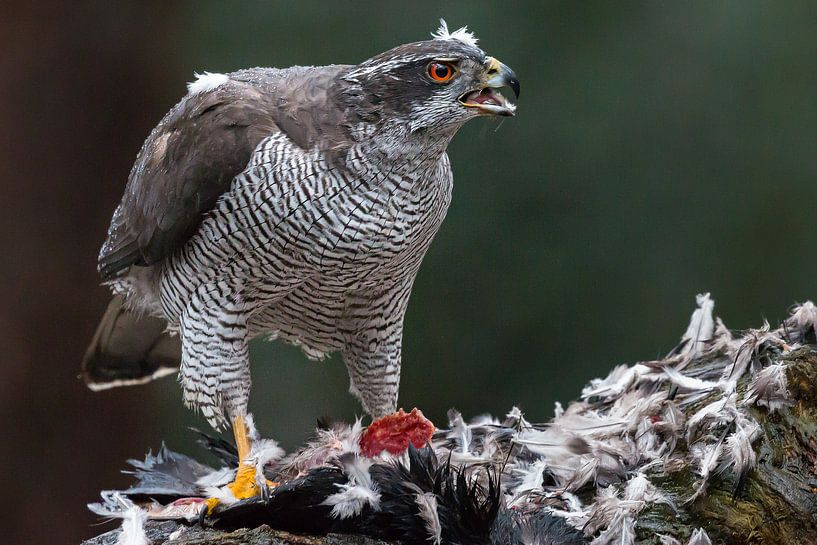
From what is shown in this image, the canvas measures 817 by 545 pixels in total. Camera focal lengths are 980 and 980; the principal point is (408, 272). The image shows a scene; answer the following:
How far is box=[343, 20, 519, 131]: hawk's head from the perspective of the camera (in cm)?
318

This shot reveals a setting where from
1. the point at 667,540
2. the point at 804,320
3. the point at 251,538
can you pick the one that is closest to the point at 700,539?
the point at 667,540

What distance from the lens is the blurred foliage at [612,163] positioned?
20.9ft

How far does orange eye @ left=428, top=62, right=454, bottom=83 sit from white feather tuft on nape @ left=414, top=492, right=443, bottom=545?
1.33 m

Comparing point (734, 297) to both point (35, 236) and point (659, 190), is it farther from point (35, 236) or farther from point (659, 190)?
point (35, 236)

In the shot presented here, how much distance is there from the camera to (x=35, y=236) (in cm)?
550

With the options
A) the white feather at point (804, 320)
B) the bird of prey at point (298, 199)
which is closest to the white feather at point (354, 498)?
the bird of prey at point (298, 199)

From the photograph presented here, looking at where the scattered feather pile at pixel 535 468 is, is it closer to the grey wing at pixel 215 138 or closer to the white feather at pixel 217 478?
the white feather at pixel 217 478

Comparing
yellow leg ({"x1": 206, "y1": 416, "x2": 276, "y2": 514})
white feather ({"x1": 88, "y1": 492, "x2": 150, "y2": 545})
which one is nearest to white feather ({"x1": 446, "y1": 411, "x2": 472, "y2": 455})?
yellow leg ({"x1": 206, "y1": 416, "x2": 276, "y2": 514})

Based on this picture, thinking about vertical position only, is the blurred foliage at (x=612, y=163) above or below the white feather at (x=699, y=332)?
above

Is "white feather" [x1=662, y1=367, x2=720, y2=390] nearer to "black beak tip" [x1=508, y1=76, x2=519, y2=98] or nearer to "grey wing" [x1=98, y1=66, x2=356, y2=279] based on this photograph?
"black beak tip" [x1=508, y1=76, x2=519, y2=98]

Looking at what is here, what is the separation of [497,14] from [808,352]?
12.0 feet

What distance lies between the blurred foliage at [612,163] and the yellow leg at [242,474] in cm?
291

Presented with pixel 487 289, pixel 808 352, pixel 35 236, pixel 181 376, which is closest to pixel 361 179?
pixel 181 376

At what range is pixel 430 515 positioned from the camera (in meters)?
2.67
